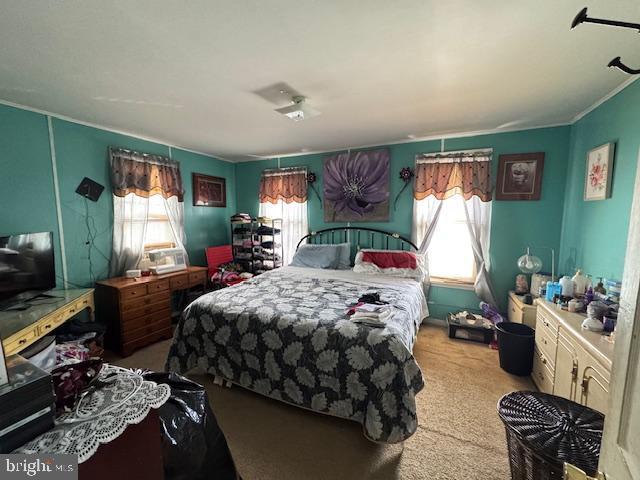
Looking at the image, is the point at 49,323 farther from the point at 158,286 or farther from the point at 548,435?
the point at 548,435

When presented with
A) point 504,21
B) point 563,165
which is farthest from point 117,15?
point 563,165

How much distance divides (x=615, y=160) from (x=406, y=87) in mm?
1723

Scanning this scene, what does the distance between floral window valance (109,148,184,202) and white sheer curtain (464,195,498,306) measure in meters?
3.85

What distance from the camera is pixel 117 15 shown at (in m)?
1.34

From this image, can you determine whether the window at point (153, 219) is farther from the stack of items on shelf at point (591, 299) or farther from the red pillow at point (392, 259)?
the stack of items on shelf at point (591, 299)

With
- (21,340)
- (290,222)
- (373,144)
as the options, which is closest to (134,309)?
(21,340)

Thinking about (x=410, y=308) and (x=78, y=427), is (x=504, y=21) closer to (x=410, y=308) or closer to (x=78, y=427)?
(x=410, y=308)

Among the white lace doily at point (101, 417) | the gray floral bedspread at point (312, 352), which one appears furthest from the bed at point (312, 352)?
the white lace doily at point (101, 417)

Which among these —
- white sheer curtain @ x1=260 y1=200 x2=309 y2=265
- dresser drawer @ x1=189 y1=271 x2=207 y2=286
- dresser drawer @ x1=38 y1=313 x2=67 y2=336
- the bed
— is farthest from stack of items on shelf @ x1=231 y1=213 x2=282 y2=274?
dresser drawer @ x1=38 y1=313 x2=67 y2=336

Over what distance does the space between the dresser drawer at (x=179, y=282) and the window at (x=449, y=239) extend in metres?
3.10

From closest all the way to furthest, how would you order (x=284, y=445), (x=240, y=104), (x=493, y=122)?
(x=284, y=445) → (x=240, y=104) → (x=493, y=122)

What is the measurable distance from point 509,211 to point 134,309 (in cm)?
440

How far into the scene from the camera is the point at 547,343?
2.12m

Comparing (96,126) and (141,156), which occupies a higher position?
(96,126)
